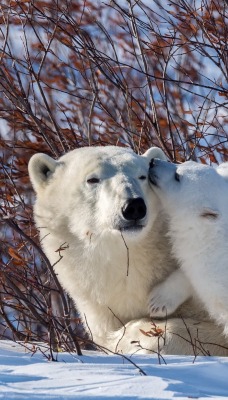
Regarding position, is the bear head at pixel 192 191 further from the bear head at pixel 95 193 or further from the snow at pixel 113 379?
the snow at pixel 113 379

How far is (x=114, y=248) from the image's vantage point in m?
4.62

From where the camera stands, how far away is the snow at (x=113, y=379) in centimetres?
296

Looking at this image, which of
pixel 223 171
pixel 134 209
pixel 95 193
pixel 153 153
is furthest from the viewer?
pixel 153 153

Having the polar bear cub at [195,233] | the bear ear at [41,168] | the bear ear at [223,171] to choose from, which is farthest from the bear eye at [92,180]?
the bear ear at [223,171]

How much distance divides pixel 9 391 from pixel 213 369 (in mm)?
988

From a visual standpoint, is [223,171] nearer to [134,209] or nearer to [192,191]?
[192,191]

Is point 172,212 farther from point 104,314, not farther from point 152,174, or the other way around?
point 104,314

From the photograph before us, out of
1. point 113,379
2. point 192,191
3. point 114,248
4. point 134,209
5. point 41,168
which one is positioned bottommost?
point 113,379

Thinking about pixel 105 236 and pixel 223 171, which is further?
pixel 223 171

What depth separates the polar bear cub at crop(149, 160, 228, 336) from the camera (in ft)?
14.4

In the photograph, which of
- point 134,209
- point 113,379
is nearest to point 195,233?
point 134,209

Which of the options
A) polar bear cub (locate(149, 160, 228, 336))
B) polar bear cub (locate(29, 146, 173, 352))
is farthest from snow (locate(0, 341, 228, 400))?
polar bear cub (locate(29, 146, 173, 352))

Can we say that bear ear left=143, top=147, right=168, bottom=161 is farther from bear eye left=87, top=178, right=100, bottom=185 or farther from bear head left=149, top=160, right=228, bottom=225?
bear eye left=87, top=178, right=100, bottom=185

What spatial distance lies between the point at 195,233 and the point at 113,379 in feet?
4.97
